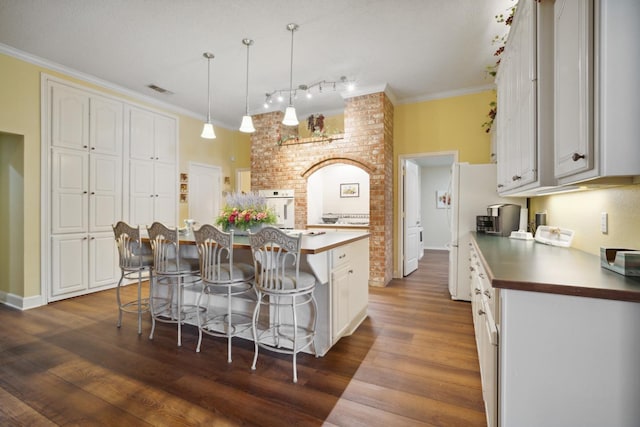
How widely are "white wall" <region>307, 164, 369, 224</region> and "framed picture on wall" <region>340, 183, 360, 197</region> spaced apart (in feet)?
0.21

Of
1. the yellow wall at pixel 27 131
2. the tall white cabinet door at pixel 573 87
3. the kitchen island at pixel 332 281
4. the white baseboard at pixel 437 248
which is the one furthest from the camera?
the white baseboard at pixel 437 248

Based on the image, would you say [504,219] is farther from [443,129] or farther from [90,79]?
[90,79]

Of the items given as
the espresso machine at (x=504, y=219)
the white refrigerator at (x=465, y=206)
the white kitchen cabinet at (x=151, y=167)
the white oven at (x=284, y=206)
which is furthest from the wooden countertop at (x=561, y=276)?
the white kitchen cabinet at (x=151, y=167)

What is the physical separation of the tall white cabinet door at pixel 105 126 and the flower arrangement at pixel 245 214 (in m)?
2.79

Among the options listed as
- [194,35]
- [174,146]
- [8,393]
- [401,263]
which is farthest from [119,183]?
[401,263]

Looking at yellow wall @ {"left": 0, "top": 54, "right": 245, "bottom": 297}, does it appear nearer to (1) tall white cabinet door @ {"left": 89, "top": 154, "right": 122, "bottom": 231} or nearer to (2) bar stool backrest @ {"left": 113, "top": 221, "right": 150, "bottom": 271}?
(1) tall white cabinet door @ {"left": 89, "top": 154, "right": 122, "bottom": 231}

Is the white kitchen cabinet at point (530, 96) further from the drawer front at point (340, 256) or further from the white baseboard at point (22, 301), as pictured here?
the white baseboard at point (22, 301)

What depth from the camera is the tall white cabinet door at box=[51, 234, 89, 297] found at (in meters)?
3.98

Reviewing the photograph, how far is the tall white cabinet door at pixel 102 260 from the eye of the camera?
14.3 ft

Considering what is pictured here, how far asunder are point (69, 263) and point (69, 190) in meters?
1.00

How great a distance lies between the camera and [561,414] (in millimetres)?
1188

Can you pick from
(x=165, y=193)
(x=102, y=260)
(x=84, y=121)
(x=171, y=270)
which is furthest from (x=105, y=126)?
(x=171, y=270)

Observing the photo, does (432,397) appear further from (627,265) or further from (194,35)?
(194,35)

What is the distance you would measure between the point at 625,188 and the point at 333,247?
177 cm
